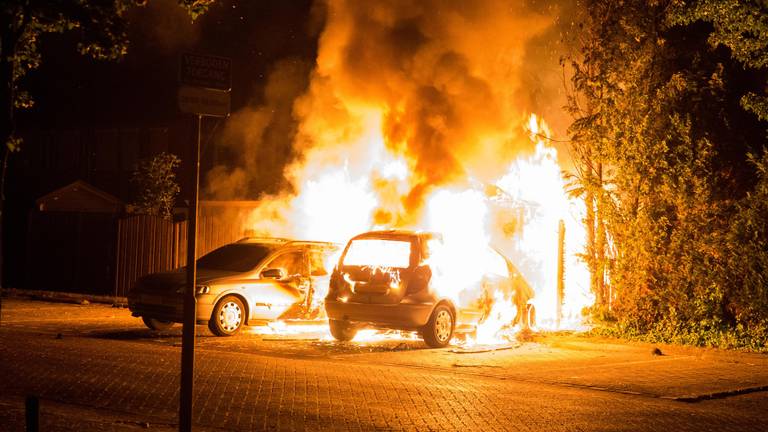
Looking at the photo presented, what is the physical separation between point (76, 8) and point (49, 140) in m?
32.1

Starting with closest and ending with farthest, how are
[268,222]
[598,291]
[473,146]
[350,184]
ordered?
[598,291] < [473,146] < [350,184] < [268,222]

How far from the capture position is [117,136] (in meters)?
35.3

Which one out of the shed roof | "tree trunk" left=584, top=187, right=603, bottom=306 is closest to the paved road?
"tree trunk" left=584, top=187, right=603, bottom=306

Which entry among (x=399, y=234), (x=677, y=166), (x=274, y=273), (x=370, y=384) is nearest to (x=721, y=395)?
(x=370, y=384)

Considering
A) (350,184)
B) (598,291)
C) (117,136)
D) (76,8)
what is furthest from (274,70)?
(76,8)

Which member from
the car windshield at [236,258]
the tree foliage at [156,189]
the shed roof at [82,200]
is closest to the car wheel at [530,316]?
the car windshield at [236,258]

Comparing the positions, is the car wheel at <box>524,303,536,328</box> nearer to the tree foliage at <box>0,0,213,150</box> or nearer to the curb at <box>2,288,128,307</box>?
the tree foliage at <box>0,0,213,150</box>

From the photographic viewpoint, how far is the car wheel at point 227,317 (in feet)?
47.5

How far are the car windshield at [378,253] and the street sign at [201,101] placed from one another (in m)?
6.98

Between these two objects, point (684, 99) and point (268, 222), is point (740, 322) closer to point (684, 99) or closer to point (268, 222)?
point (684, 99)

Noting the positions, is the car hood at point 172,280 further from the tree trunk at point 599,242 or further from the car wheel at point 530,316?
the tree trunk at point 599,242

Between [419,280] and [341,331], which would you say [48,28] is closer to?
[419,280]

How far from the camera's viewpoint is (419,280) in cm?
1330

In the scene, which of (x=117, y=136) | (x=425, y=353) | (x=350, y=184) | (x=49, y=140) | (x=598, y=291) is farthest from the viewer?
(x=49, y=140)
